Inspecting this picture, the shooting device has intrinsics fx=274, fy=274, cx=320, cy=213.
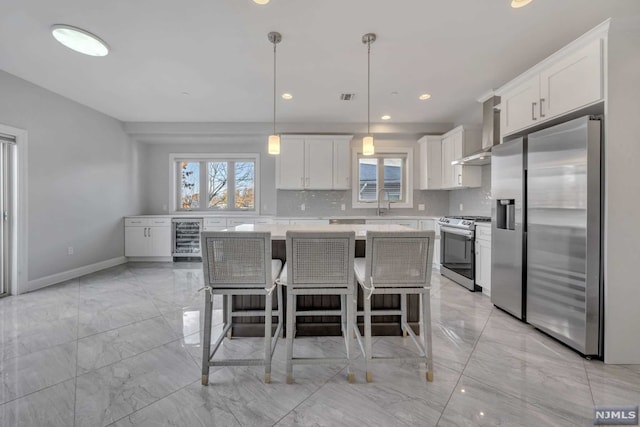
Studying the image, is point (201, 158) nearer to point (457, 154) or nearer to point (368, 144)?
point (368, 144)

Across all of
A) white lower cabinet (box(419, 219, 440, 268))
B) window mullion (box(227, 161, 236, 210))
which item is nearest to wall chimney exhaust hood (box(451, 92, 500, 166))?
white lower cabinet (box(419, 219, 440, 268))

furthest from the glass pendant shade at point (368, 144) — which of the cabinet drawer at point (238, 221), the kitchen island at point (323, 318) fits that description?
the cabinet drawer at point (238, 221)

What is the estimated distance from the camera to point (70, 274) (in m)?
3.97

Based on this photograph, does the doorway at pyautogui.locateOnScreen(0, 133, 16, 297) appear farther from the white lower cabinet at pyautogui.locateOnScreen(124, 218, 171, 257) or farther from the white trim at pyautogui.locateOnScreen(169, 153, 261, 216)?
the white trim at pyautogui.locateOnScreen(169, 153, 261, 216)

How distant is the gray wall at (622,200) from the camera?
1.86m

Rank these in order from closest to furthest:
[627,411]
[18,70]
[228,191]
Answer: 1. [627,411]
2. [18,70]
3. [228,191]

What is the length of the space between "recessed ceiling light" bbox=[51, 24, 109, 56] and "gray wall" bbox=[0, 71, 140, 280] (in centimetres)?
144

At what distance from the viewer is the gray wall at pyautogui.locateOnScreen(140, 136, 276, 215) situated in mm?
5680

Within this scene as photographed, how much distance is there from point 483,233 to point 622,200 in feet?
5.03

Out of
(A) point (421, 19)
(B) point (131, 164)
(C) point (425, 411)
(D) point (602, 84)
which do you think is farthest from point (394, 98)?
(B) point (131, 164)

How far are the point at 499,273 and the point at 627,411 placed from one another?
1436 mm

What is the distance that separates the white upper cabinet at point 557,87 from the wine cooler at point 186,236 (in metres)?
4.98

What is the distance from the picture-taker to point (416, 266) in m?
1.70

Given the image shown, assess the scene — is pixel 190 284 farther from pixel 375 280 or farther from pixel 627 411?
pixel 627 411
